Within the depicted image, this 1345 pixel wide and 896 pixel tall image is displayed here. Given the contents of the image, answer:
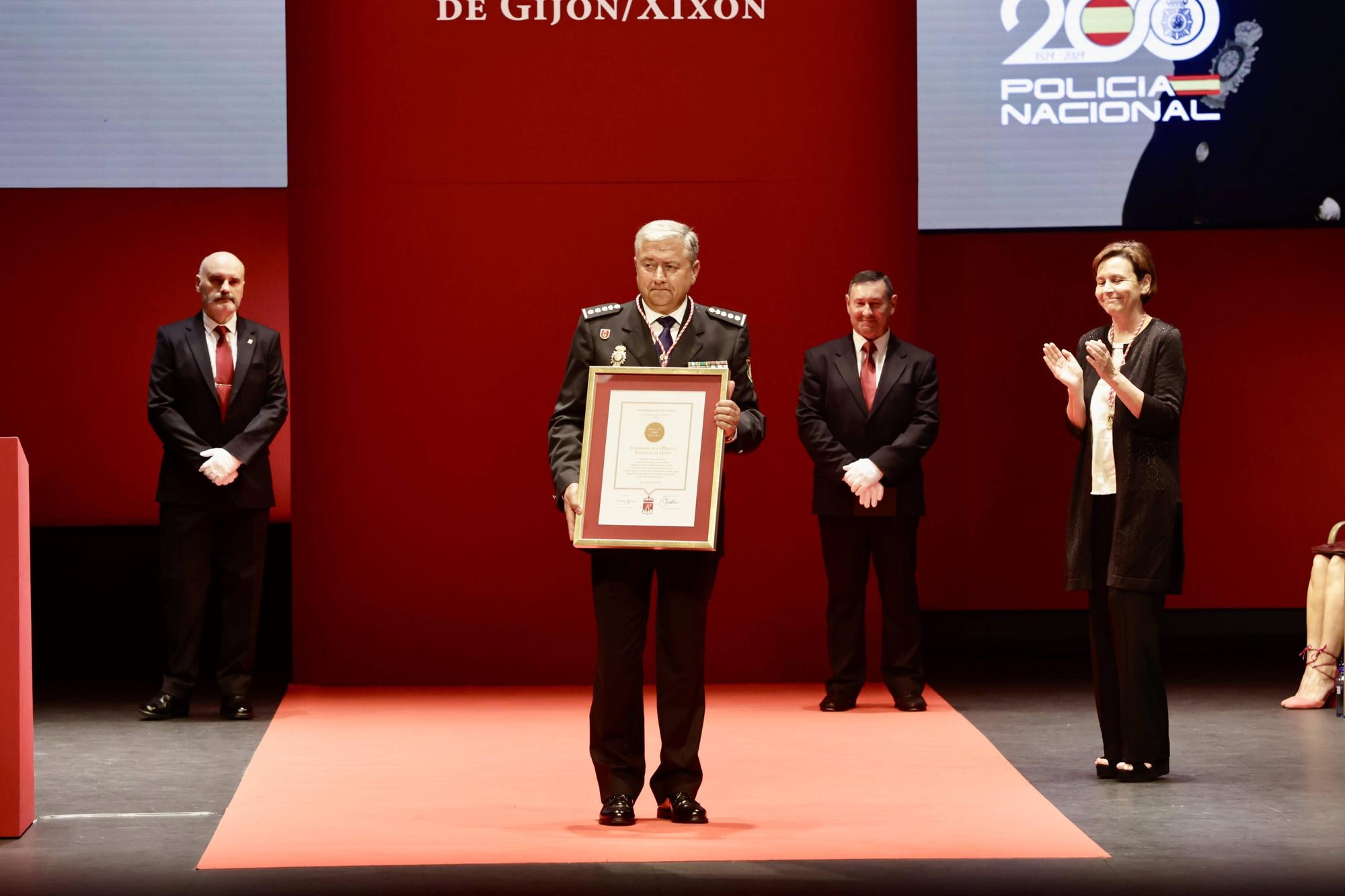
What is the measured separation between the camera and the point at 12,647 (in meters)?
4.09

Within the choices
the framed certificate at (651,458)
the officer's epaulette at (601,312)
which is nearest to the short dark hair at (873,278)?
the officer's epaulette at (601,312)

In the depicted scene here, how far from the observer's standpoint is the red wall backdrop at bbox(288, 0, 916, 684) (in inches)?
263

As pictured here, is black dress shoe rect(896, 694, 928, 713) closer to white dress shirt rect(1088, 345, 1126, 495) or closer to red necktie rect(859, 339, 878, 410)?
red necktie rect(859, 339, 878, 410)

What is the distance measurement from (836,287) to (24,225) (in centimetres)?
423

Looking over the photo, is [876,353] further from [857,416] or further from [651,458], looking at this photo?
[651,458]

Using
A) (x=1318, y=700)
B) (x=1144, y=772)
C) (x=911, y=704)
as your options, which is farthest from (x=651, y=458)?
(x=1318, y=700)

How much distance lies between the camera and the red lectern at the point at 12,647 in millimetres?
4062

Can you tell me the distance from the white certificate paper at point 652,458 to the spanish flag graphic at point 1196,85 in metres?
4.68

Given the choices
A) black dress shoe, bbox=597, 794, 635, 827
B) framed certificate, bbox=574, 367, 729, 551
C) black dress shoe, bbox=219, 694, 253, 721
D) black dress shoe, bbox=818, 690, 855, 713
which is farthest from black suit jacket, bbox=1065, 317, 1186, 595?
black dress shoe, bbox=219, 694, 253, 721

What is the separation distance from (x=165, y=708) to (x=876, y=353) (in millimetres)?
2783

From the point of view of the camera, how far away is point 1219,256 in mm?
8188

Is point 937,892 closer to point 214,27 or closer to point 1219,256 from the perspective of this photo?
point 1219,256

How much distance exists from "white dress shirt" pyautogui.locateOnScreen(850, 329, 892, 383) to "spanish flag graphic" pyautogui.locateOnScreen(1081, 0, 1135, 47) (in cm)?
252

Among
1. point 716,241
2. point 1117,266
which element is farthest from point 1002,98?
point 1117,266
